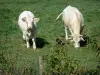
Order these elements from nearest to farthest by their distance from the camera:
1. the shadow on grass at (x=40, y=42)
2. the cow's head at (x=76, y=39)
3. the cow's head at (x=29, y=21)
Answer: the cow's head at (x=29, y=21), the cow's head at (x=76, y=39), the shadow on grass at (x=40, y=42)

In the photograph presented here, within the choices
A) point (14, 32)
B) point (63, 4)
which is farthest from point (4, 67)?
point (63, 4)

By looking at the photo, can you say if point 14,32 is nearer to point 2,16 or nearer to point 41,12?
point 2,16

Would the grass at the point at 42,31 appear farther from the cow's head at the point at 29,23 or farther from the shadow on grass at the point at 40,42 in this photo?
the cow's head at the point at 29,23

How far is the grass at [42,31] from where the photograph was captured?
13.5m

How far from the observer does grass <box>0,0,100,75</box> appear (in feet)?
44.3

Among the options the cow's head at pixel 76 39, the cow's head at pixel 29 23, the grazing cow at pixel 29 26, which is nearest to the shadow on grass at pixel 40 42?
the grazing cow at pixel 29 26

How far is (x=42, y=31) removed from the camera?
1936 centimetres

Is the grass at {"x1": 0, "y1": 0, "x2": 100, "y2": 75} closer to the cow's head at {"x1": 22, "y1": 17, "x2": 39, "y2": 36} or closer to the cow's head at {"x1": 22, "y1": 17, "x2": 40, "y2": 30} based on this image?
the cow's head at {"x1": 22, "y1": 17, "x2": 39, "y2": 36}

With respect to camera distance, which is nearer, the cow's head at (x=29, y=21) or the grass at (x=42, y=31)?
the grass at (x=42, y=31)

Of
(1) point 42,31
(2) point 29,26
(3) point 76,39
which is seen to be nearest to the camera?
(2) point 29,26

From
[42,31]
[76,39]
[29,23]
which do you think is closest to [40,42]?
[29,23]

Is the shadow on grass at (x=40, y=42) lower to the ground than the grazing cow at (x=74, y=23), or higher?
lower

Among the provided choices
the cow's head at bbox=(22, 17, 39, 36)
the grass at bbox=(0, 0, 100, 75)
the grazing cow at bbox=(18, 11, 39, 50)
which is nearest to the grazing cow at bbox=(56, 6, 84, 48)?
the grass at bbox=(0, 0, 100, 75)

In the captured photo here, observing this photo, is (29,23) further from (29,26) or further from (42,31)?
(42,31)
